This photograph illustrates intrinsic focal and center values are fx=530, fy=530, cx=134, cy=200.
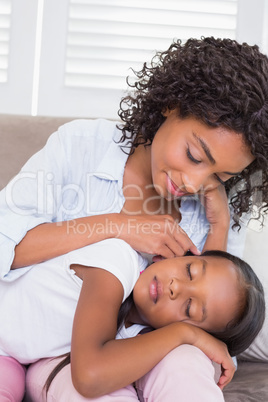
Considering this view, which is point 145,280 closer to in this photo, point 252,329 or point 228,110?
point 252,329

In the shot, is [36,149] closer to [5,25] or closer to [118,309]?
[118,309]

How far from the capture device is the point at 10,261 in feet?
4.73

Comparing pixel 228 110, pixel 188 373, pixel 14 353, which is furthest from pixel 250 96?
pixel 14 353

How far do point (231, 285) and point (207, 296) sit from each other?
80 millimetres

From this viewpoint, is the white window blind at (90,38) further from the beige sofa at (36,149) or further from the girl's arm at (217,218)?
the girl's arm at (217,218)

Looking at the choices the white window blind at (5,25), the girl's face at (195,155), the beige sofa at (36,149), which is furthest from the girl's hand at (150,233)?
the white window blind at (5,25)

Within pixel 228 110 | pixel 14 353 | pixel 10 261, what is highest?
pixel 228 110

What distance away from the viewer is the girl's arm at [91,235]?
1.45 meters

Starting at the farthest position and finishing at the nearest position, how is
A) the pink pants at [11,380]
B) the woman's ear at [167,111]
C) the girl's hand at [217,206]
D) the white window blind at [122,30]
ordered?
the white window blind at [122,30]
the girl's hand at [217,206]
the woman's ear at [167,111]
the pink pants at [11,380]

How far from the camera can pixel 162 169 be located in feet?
4.96

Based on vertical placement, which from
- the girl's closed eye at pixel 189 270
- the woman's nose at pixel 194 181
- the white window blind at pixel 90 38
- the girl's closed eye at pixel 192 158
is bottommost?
the girl's closed eye at pixel 189 270

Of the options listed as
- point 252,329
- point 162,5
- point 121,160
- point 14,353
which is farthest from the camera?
point 162,5

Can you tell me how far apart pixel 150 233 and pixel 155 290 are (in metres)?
0.16

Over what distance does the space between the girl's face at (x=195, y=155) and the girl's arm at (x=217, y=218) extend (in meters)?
0.21
